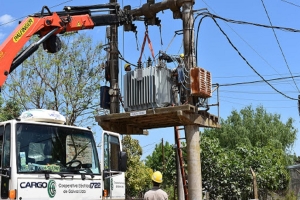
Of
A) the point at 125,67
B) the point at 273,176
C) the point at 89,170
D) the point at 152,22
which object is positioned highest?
the point at 152,22

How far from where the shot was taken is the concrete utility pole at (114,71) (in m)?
14.5

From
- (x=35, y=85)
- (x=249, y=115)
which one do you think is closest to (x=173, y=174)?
(x=35, y=85)

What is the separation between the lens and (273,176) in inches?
885

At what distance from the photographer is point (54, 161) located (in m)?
7.54

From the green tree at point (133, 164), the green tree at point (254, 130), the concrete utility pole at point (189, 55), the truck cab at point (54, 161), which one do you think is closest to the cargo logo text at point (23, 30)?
the truck cab at point (54, 161)

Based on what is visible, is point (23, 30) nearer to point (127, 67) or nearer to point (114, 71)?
point (127, 67)

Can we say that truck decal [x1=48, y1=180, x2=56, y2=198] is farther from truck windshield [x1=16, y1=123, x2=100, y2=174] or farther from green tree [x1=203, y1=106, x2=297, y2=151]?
green tree [x1=203, y1=106, x2=297, y2=151]

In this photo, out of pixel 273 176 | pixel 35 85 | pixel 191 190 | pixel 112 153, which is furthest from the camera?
pixel 273 176

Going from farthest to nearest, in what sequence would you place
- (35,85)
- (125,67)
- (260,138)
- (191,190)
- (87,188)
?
1. (260,138)
2. (35,85)
3. (125,67)
4. (191,190)
5. (87,188)

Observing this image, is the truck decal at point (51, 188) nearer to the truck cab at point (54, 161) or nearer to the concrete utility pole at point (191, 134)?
the truck cab at point (54, 161)

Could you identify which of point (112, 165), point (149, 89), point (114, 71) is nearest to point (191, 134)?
point (149, 89)

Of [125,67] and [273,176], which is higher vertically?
[125,67]

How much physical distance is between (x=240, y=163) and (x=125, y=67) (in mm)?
10549

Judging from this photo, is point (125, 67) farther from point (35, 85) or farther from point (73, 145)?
point (35, 85)
